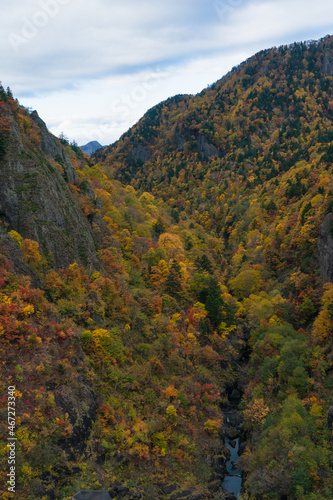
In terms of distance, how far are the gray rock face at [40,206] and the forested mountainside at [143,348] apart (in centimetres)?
15

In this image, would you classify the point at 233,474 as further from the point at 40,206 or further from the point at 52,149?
the point at 52,149

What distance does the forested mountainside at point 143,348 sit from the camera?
88.3ft

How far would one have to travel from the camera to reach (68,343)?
1222 inches

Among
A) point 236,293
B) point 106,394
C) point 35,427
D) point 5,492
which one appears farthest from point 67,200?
point 236,293

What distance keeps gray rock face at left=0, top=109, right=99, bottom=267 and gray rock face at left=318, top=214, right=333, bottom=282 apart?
110ft

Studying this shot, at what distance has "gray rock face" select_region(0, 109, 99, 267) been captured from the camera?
35094 mm

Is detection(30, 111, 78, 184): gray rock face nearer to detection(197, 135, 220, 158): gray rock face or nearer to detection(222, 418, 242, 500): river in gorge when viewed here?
detection(222, 418, 242, 500): river in gorge

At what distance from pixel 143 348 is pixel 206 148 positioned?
15309cm

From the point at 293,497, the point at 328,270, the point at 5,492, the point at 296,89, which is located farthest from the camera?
the point at 296,89

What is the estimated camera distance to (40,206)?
37.1 metres

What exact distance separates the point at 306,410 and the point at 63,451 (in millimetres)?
25505

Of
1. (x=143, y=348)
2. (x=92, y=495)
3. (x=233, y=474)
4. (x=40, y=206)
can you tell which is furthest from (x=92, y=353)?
(x=233, y=474)

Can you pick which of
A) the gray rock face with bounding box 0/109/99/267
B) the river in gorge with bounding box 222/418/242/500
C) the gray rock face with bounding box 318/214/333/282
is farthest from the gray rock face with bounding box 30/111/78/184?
the river in gorge with bounding box 222/418/242/500

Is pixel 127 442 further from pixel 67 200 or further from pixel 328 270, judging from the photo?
pixel 328 270
